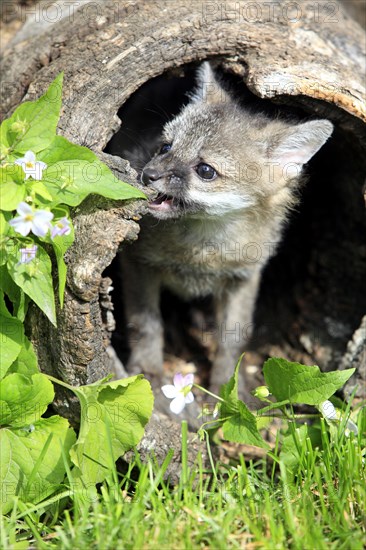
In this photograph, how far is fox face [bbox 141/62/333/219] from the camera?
3.68 m

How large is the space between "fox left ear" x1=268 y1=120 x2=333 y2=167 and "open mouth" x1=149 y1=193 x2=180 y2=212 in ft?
2.29

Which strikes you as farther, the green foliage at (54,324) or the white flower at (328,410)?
the white flower at (328,410)

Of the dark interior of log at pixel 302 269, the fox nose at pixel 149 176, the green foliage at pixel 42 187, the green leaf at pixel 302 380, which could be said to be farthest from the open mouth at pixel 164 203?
the green leaf at pixel 302 380

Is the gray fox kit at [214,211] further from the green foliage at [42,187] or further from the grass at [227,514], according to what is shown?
the grass at [227,514]

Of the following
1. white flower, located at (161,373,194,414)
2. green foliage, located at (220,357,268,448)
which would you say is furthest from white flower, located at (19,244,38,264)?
green foliage, located at (220,357,268,448)

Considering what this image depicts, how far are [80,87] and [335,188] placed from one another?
222 cm

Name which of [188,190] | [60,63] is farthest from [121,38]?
[188,190]

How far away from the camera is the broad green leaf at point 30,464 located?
2914 mm

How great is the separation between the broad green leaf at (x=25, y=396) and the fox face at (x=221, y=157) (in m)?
1.16

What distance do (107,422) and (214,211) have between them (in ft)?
4.70

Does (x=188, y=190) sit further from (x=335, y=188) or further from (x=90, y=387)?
(x=335, y=188)

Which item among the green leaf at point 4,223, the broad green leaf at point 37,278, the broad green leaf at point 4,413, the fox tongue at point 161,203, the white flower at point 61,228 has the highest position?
the fox tongue at point 161,203

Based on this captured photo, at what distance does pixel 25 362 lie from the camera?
10.2 feet

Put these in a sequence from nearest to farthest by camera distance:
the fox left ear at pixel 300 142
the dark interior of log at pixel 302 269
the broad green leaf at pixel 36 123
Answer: the broad green leaf at pixel 36 123, the fox left ear at pixel 300 142, the dark interior of log at pixel 302 269
